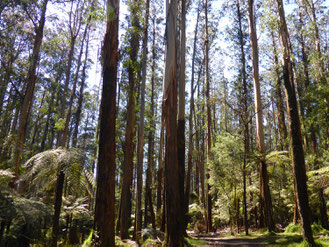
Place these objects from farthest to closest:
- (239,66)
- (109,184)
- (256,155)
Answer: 1. (239,66)
2. (256,155)
3. (109,184)

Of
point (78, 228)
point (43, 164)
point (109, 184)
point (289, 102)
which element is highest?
point (289, 102)

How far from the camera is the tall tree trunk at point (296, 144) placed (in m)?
6.28

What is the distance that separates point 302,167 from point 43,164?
239 inches

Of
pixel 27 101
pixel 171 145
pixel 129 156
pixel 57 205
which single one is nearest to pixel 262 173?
pixel 129 156

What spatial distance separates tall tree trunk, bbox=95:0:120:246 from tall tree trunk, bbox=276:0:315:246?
4.79m

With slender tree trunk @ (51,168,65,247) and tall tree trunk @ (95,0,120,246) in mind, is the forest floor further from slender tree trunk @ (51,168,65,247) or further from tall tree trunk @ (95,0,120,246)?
slender tree trunk @ (51,168,65,247)

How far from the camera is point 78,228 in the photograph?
11516 millimetres

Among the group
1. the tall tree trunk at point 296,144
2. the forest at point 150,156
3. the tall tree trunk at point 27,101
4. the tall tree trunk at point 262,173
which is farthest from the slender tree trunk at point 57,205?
the tall tree trunk at point 262,173

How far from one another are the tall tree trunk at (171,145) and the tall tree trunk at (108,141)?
6.07 feet

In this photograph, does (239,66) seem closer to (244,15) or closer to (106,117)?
(244,15)

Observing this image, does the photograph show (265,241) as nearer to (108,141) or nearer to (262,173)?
(262,173)

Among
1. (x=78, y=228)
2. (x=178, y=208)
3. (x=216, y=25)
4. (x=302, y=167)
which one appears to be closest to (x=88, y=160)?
(x=178, y=208)

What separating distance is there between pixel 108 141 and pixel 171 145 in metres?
1.99

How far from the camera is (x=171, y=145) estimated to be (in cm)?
605
